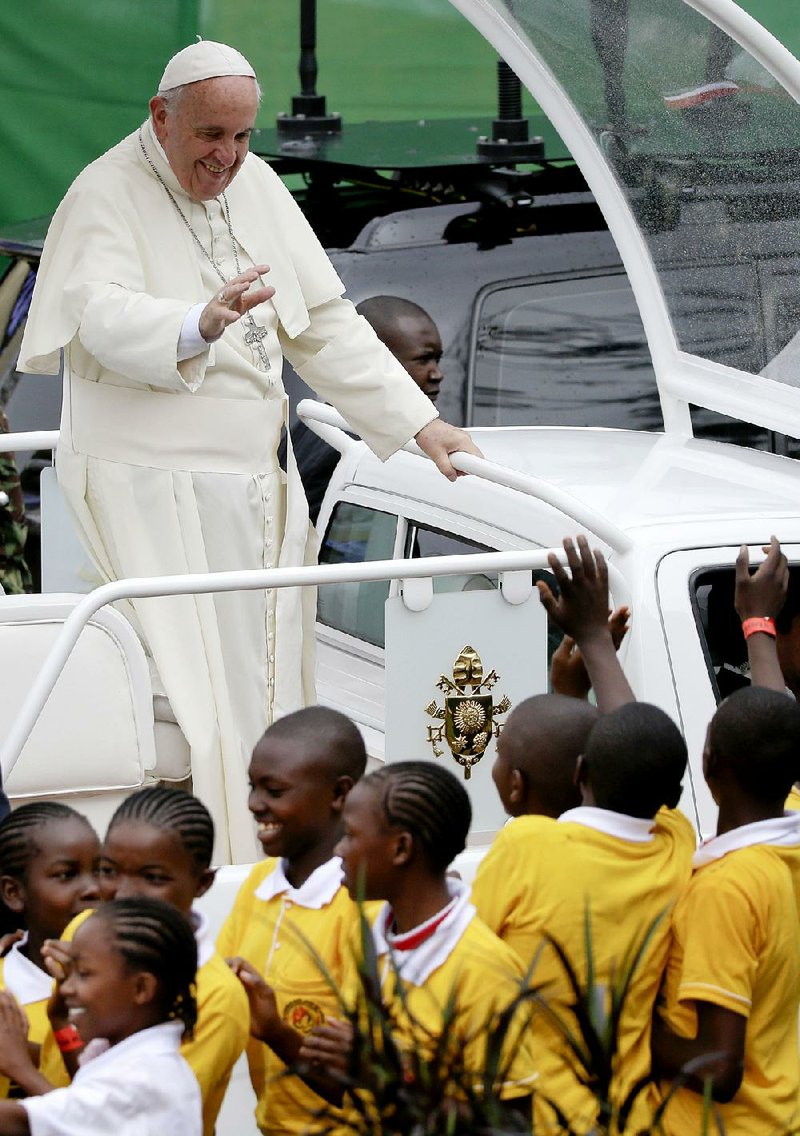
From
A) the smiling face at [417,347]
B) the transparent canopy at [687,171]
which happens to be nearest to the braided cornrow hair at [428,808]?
the transparent canopy at [687,171]

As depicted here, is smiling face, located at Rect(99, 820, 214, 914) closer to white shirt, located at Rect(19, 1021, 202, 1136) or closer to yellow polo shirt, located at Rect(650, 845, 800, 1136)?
white shirt, located at Rect(19, 1021, 202, 1136)

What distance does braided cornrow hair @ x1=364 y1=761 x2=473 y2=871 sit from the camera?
Result: 117 inches

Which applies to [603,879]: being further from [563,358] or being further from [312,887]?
[563,358]

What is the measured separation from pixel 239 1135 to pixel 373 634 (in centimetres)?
192

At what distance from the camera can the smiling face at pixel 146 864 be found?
10.1ft

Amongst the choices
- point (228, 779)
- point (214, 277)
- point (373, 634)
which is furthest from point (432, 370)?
point (228, 779)

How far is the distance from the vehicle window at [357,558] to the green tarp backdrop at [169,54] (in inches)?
140

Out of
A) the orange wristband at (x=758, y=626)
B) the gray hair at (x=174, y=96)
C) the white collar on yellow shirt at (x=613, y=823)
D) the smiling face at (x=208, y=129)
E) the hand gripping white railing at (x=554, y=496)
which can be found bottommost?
the white collar on yellow shirt at (x=613, y=823)

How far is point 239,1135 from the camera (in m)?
3.56

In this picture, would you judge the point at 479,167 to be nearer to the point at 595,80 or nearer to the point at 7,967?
the point at 595,80

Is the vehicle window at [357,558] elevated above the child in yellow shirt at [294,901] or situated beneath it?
elevated above

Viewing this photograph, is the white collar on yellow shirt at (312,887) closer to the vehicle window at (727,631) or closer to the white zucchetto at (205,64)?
the vehicle window at (727,631)

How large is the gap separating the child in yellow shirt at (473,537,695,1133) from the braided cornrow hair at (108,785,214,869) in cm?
42

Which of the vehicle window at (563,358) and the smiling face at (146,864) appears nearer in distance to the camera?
the smiling face at (146,864)
